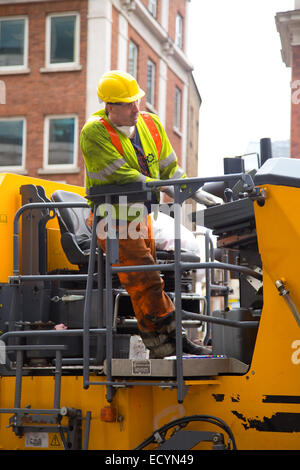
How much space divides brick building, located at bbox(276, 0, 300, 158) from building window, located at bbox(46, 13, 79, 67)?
6.11m

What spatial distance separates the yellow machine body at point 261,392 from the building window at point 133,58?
893 inches

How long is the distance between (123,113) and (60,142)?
20.5 m

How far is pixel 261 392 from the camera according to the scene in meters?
4.05

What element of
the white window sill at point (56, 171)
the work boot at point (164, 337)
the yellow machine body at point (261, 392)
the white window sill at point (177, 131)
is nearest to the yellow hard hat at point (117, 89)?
the yellow machine body at point (261, 392)

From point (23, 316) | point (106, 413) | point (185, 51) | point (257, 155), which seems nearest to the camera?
point (106, 413)

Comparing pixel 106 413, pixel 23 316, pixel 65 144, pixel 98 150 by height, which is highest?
pixel 65 144

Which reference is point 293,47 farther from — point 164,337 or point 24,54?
point 164,337

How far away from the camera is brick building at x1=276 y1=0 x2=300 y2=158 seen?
2323 centimetres

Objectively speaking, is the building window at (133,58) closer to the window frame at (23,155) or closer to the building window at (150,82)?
the building window at (150,82)

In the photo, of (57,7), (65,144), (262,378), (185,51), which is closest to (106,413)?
(262,378)

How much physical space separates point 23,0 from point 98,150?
22127mm

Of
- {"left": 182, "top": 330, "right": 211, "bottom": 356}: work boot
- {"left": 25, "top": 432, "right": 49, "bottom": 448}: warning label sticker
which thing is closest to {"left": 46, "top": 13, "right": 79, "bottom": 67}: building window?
{"left": 182, "top": 330, "right": 211, "bottom": 356}: work boot
